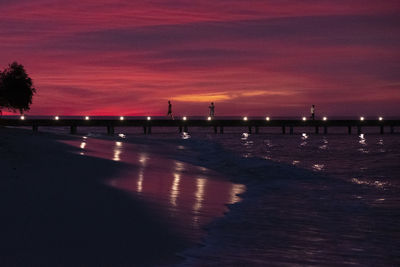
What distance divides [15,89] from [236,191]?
40656 millimetres

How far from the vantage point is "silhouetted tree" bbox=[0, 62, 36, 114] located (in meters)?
51.9

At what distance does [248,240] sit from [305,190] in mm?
8185

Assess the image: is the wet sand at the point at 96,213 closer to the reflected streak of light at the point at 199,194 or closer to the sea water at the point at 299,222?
the reflected streak of light at the point at 199,194

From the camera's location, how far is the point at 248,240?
8.73 m

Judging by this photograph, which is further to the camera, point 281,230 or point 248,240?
point 281,230

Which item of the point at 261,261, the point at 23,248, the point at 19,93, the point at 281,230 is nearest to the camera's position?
the point at 23,248

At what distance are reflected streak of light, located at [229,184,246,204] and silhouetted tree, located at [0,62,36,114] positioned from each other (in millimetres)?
38937

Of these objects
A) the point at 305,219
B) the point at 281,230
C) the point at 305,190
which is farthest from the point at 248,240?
the point at 305,190

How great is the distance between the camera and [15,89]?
5200cm

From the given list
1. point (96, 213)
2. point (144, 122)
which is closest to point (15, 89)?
point (144, 122)

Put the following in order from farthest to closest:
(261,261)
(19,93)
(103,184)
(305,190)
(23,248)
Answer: (19,93) < (305,190) < (103,184) < (261,261) < (23,248)

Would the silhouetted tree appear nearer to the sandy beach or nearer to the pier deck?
the pier deck

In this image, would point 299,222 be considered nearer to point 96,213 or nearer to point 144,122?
point 96,213

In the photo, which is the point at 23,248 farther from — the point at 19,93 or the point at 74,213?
the point at 19,93
